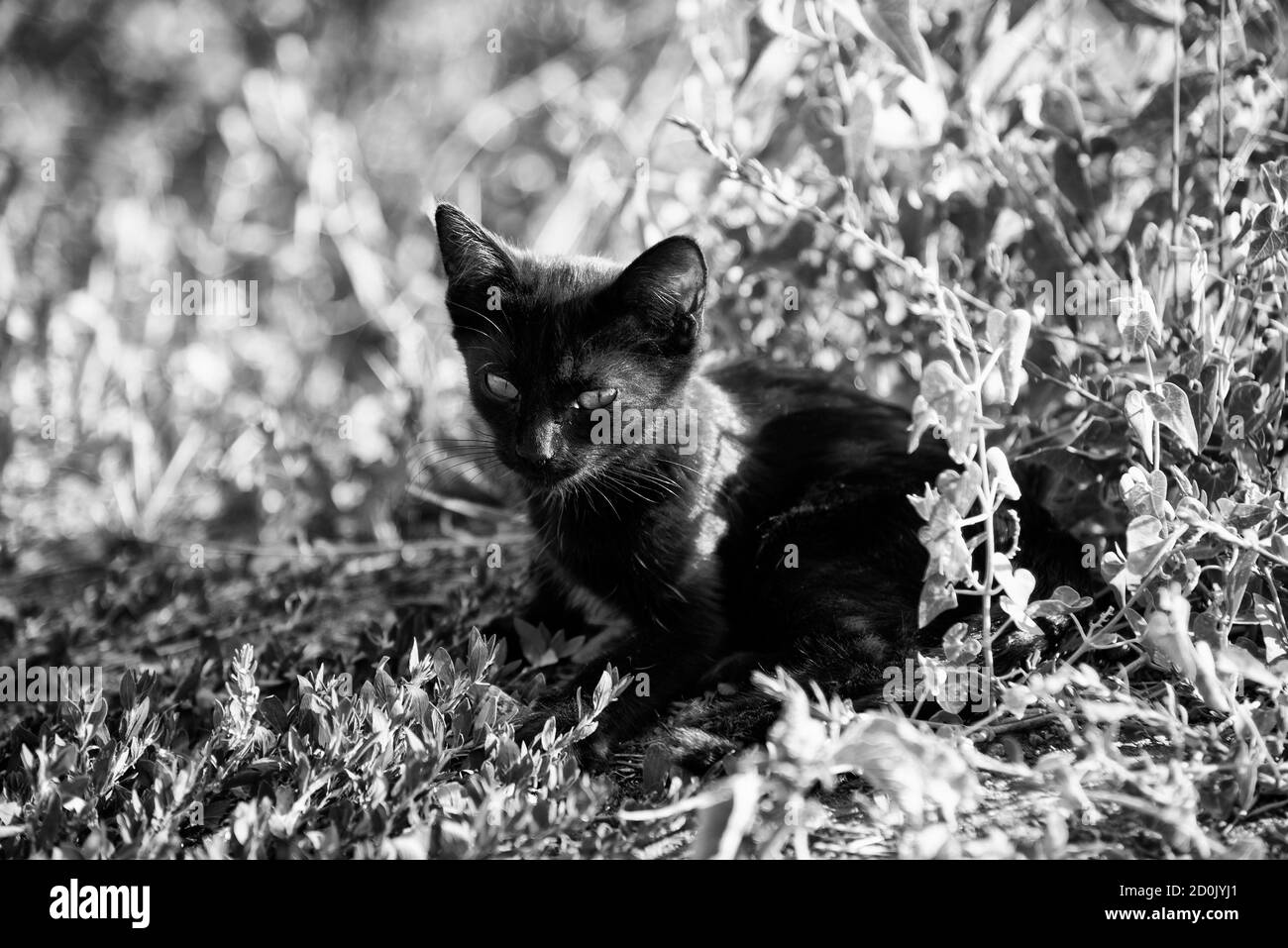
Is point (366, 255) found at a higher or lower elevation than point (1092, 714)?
higher

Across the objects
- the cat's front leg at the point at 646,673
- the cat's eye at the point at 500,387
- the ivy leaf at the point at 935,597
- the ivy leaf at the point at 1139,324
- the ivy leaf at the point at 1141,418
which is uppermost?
the ivy leaf at the point at 1139,324

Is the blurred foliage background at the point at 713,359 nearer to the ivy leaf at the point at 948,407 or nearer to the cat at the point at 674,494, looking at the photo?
the ivy leaf at the point at 948,407

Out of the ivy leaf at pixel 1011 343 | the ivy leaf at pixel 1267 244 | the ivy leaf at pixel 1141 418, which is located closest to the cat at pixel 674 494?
the ivy leaf at pixel 1141 418

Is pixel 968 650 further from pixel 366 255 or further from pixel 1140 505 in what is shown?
pixel 366 255

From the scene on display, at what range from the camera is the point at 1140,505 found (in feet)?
6.77

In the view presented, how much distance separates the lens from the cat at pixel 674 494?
8.50 ft

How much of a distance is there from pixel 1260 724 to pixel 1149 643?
0.73 feet

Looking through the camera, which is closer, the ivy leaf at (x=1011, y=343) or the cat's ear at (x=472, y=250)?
the ivy leaf at (x=1011, y=343)

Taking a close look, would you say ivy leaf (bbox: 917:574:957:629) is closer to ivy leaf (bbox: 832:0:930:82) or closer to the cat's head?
the cat's head

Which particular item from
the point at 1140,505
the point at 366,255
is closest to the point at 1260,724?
the point at 1140,505

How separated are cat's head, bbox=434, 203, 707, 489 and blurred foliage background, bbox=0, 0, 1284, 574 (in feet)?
1.45

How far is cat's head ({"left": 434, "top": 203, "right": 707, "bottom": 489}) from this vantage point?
266 cm

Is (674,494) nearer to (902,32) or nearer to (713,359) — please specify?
(713,359)
